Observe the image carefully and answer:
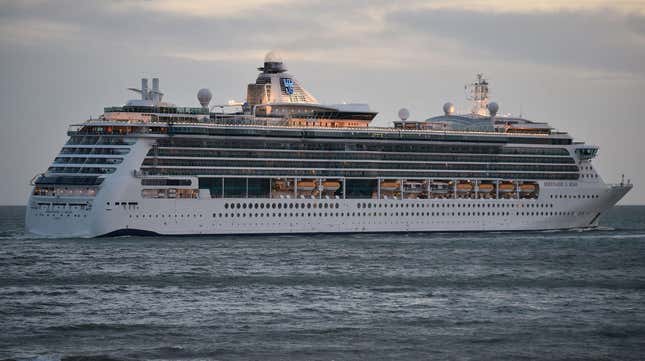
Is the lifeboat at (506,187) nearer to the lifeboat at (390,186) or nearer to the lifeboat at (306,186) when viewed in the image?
the lifeboat at (390,186)

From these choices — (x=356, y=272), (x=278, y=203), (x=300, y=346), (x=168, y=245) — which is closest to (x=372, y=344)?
(x=300, y=346)

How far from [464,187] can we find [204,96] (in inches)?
872

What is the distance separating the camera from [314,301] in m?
48.6

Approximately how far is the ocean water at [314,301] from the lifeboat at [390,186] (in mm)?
12059

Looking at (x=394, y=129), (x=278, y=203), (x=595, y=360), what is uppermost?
(x=394, y=129)

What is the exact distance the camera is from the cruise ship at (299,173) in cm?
7725

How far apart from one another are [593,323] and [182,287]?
19.4 meters

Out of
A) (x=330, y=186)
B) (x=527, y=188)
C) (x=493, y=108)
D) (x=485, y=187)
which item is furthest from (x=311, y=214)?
(x=493, y=108)

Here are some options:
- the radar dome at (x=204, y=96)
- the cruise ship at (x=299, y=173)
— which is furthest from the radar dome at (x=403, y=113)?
the radar dome at (x=204, y=96)

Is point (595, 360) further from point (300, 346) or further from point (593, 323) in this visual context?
point (300, 346)

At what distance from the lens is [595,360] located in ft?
123

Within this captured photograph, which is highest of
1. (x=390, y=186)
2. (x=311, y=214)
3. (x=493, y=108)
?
(x=493, y=108)

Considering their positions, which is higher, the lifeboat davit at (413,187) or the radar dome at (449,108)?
the radar dome at (449,108)

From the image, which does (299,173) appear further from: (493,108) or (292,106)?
(493,108)
